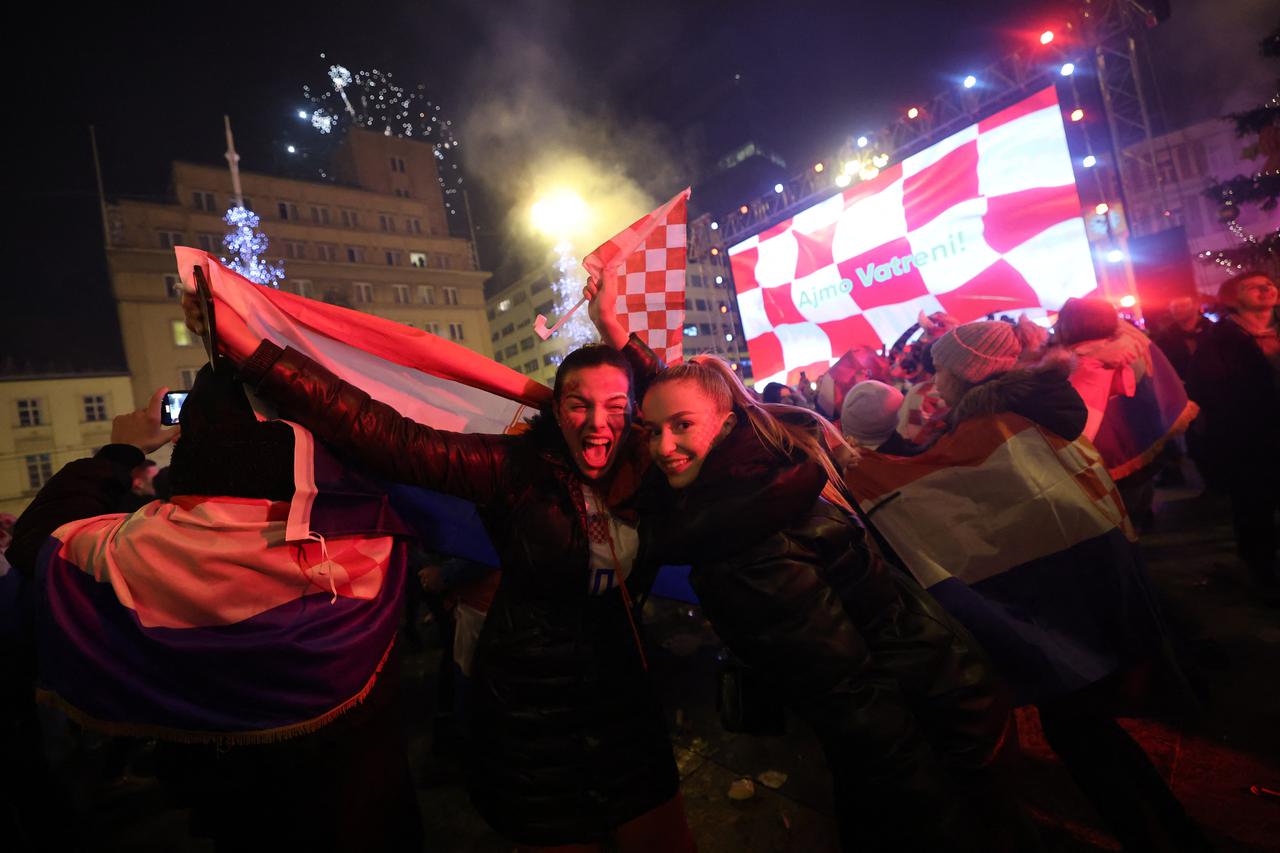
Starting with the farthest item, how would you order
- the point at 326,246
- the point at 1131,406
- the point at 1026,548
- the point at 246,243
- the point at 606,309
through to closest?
the point at 326,246 < the point at 246,243 < the point at 1131,406 < the point at 606,309 < the point at 1026,548

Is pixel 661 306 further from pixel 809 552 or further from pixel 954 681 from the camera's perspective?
pixel 954 681

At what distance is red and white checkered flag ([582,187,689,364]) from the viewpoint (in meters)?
2.85

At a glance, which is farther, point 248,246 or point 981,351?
point 248,246

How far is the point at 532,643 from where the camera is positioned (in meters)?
1.67

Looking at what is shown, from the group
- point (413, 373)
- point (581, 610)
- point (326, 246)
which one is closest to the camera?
point (581, 610)

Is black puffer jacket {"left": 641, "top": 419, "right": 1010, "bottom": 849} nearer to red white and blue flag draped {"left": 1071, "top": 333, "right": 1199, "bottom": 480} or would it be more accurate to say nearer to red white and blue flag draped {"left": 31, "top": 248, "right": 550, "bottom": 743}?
red white and blue flag draped {"left": 31, "top": 248, "right": 550, "bottom": 743}

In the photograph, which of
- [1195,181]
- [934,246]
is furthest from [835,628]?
[1195,181]

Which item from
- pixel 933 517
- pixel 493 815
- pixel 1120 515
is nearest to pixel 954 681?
pixel 933 517

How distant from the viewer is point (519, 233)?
210 feet

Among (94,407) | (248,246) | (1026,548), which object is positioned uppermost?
(248,246)

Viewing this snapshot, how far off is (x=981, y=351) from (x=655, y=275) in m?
1.57

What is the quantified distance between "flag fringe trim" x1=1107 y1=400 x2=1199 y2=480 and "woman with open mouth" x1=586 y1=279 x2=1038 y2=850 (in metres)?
2.27

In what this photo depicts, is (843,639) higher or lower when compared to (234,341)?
lower

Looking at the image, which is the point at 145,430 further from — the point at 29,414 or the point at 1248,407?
the point at 29,414
